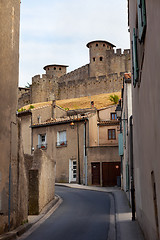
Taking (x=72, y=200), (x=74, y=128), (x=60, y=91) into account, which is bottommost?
(x=72, y=200)

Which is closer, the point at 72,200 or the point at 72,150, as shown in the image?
the point at 72,200

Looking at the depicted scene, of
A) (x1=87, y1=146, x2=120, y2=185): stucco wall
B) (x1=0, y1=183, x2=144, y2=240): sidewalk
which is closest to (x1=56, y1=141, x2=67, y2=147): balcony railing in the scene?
(x1=87, y1=146, x2=120, y2=185): stucco wall

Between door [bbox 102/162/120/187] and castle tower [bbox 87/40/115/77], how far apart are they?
53577mm

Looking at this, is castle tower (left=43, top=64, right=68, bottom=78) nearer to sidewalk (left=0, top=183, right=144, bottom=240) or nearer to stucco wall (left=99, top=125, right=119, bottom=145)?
stucco wall (left=99, top=125, right=119, bottom=145)

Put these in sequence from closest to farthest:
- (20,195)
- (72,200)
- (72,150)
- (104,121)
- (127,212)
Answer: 1. (20,195)
2. (127,212)
3. (72,200)
4. (72,150)
5. (104,121)

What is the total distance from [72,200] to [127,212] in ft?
17.5

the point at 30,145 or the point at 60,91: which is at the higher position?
the point at 60,91

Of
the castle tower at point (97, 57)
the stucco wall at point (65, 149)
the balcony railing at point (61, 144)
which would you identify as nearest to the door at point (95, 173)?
the stucco wall at point (65, 149)

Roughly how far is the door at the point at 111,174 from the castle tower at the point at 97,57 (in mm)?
53577

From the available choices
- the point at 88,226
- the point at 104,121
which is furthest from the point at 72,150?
the point at 88,226

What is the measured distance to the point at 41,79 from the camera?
3174 inches

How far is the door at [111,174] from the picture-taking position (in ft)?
94.6

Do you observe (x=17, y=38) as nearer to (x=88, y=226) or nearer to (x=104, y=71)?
(x=88, y=226)

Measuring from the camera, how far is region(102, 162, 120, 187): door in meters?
28.8
